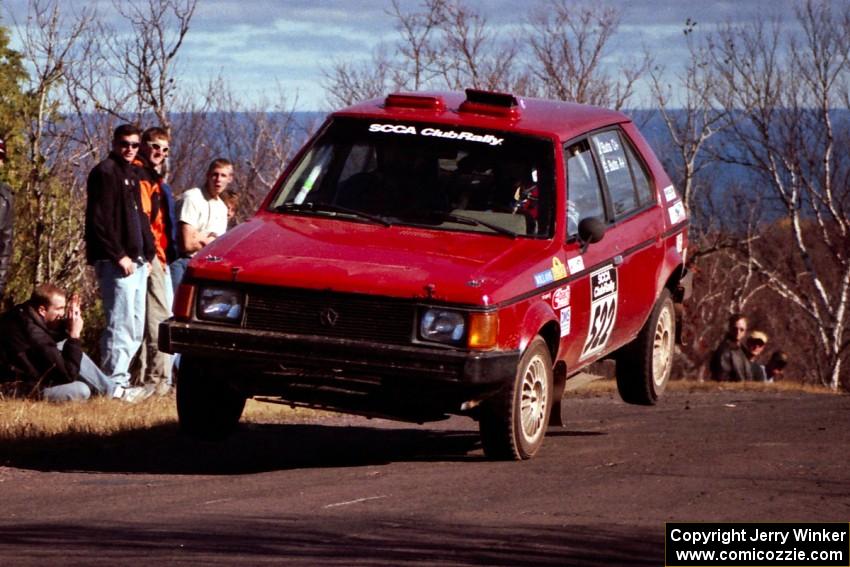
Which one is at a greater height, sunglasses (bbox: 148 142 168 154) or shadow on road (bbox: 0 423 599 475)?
sunglasses (bbox: 148 142 168 154)

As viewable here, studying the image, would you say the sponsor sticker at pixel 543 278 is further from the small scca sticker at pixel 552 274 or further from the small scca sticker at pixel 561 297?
the small scca sticker at pixel 561 297

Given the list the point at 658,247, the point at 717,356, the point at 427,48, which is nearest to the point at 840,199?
the point at 427,48

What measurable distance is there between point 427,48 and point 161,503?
123 feet

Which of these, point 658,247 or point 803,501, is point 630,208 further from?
point 803,501

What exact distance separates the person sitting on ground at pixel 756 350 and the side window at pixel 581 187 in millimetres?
8352

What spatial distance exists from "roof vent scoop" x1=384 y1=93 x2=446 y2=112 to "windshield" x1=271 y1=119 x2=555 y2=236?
24cm

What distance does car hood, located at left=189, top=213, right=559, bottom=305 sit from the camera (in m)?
7.65

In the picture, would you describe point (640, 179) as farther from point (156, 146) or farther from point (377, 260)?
point (156, 146)

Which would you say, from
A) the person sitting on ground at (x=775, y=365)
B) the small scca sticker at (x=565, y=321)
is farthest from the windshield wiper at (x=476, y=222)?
the person sitting on ground at (x=775, y=365)

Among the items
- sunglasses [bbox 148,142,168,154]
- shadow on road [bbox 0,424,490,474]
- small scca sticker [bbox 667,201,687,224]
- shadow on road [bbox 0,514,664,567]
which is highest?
sunglasses [bbox 148,142,168,154]

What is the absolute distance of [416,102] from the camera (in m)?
9.20

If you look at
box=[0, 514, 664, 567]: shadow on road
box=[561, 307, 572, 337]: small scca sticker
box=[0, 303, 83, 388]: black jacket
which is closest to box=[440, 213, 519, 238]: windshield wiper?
box=[561, 307, 572, 337]: small scca sticker

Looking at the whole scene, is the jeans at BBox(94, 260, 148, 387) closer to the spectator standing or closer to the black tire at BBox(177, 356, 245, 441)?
the spectator standing

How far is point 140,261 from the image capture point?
10875 millimetres
